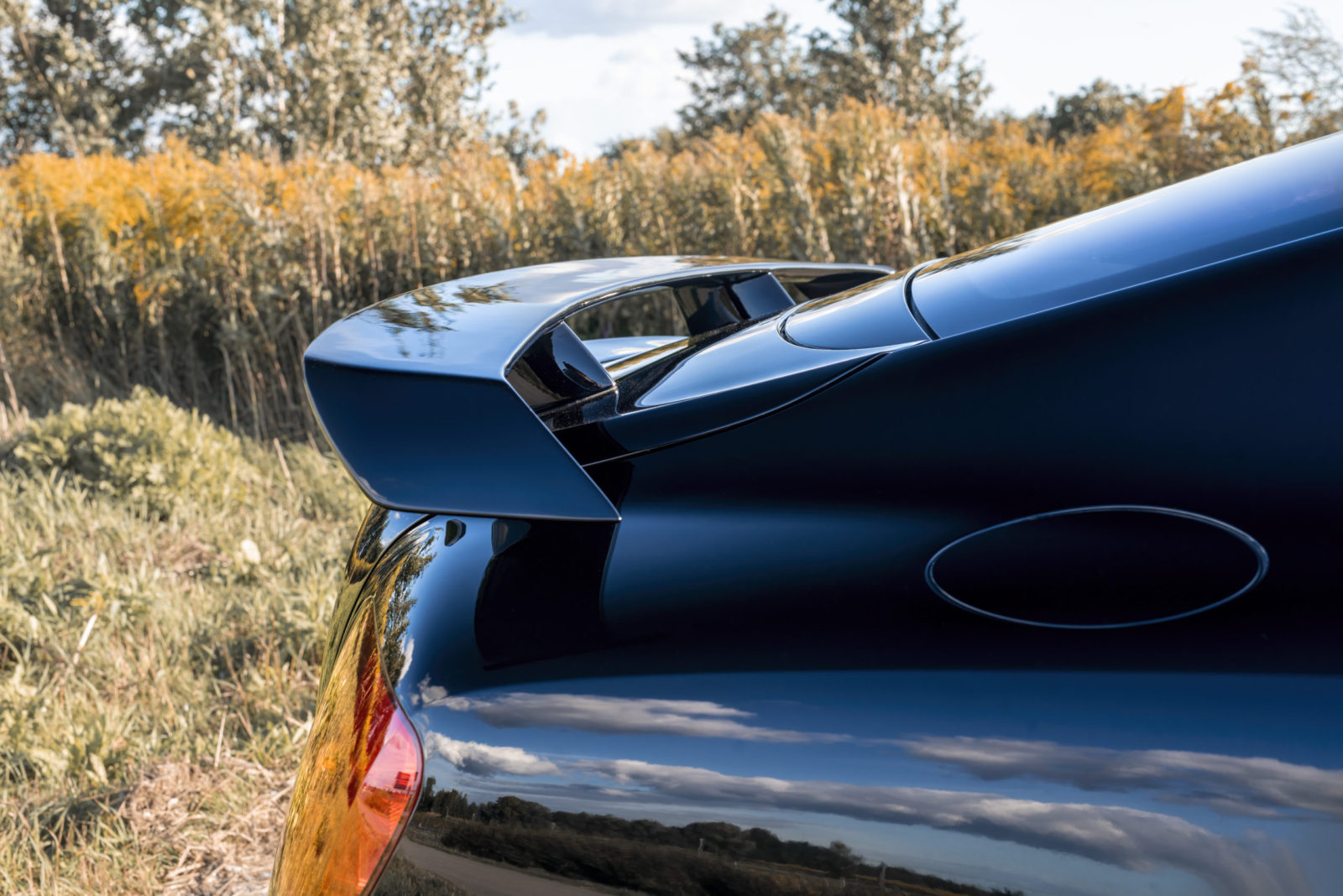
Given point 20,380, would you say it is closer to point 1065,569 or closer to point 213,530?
point 213,530

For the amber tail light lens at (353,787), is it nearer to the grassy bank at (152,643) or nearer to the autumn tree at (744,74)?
the grassy bank at (152,643)

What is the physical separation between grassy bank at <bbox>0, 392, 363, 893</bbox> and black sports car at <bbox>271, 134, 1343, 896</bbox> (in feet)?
5.26

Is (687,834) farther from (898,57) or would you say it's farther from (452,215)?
(898,57)

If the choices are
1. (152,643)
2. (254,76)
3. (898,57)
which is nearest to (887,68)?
(898,57)

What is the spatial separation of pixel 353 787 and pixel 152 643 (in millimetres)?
2847

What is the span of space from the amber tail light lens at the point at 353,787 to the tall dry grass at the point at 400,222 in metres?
5.92

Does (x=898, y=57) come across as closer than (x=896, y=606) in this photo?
No

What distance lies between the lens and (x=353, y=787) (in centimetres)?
101

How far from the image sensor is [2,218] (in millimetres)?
7297

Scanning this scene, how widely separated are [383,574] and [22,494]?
4.76m

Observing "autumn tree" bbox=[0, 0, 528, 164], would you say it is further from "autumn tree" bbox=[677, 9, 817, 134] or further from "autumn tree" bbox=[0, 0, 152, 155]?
"autumn tree" bbox=[677, 9, 817, 134]

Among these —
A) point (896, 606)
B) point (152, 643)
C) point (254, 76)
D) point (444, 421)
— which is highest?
point (254, 76)

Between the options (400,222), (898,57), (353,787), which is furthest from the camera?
(898,57)

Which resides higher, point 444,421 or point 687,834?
point 444,421
